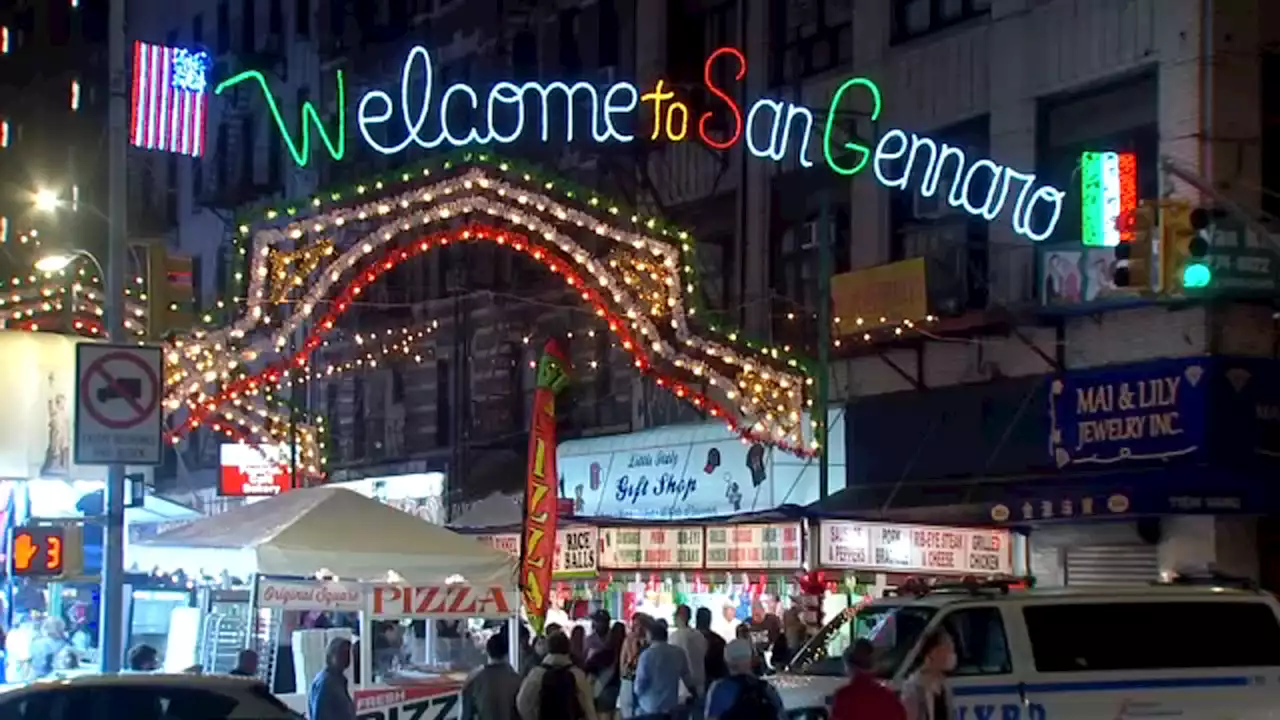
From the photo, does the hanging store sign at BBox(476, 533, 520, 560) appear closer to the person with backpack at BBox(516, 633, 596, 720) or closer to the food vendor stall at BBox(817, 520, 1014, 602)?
the food vendor stall at BBox(817, 520, 1014, 602)

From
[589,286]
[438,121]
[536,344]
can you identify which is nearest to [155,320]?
[438,121]

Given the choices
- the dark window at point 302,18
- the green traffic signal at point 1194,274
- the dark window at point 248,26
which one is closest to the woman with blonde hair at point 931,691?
the green traffic signal at point 1194,274

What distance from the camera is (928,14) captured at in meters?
27.8

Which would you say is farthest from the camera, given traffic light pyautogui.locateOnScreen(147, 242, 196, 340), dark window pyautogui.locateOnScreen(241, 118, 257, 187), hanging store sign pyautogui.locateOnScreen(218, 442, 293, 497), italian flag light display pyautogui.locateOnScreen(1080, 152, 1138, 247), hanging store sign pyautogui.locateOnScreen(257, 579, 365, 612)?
dark window pyautogui.locateOnScreen(241, 118, 257, 187)

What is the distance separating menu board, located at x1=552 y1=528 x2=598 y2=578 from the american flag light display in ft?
22.4

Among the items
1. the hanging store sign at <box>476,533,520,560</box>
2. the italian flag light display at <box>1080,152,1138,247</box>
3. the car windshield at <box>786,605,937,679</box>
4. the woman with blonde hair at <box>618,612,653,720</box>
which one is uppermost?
the italian flag light display at <box>1080,152,1138,247</box>

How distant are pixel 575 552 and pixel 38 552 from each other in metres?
10.2

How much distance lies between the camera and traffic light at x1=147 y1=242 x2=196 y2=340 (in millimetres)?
17219

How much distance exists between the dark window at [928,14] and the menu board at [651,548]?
8.19 metres

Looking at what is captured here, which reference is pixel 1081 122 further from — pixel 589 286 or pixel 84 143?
pixel 84 143

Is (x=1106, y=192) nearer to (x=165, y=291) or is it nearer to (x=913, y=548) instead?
(x=913, y=548)

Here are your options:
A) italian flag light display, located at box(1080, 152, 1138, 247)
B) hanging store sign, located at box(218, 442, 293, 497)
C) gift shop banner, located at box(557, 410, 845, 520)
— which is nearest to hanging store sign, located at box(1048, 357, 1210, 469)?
italian flag light display, located at box(1080, 152, 1138, 247)

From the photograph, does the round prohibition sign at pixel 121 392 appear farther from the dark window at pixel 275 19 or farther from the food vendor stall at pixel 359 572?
the dark window at pixel 275 19

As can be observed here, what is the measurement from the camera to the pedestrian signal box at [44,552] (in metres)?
16.2
